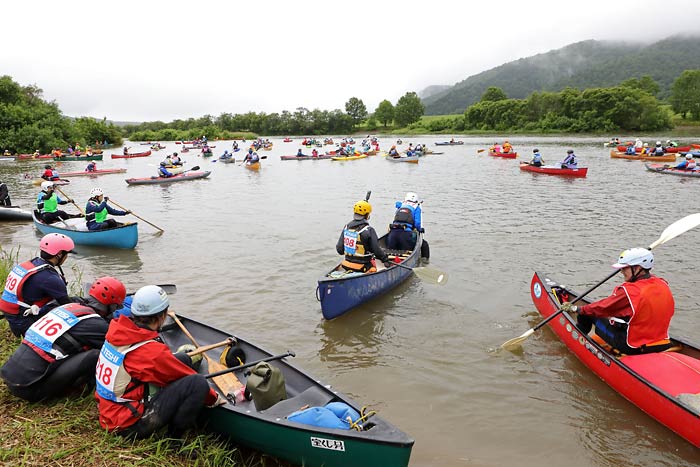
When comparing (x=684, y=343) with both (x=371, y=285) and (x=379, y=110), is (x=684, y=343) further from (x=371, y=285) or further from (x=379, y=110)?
(x=379, y=110)

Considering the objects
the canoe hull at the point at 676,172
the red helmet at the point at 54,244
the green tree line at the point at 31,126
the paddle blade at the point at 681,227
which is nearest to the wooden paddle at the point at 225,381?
the red helmet at the point at 54,244

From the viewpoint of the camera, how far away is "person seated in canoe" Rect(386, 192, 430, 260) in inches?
442

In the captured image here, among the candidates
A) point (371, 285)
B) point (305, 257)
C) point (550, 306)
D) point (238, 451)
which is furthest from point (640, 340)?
point (305, 257)

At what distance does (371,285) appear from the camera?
9.08 meters

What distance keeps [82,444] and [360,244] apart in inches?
223

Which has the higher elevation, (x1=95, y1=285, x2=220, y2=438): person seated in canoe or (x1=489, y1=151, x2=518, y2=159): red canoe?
(x1=489, y1=151, x2=518, y2=159): red canoe

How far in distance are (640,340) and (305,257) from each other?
8583mm

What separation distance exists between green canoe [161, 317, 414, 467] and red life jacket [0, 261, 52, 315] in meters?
2.92

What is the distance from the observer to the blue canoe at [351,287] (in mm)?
8211

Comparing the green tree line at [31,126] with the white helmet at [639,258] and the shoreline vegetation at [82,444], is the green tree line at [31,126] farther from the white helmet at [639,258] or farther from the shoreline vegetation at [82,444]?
the white helmet at [639,258]

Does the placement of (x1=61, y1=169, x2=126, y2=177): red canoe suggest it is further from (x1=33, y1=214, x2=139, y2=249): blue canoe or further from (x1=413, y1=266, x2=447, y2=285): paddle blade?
(x1=413, y1=266, x2=447, y2=285): paddle blade

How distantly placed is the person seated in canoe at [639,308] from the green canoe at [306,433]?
374 centimetres

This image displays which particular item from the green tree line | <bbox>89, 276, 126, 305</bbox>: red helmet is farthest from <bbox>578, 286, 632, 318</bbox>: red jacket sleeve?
the green tree line

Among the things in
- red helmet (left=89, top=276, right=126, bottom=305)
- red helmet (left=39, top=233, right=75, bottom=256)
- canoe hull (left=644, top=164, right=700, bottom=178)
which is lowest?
canoe hull (left=644, top=164, right=700, bottom=178)
